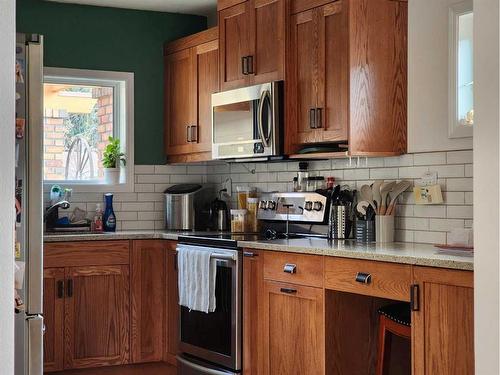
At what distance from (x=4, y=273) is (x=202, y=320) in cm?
321

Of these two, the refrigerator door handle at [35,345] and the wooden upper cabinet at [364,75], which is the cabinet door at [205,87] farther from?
the refrigerator door handle at [35,345]

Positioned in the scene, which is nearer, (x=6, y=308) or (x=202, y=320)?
(x=6, y=308)

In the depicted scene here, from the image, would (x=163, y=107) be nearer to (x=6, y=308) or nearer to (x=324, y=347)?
(x=324, y=347)

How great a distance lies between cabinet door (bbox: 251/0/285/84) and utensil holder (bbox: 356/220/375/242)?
0.96 m

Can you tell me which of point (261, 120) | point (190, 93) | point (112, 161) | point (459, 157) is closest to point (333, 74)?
point (261, 120)

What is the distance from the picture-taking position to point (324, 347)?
3904mm

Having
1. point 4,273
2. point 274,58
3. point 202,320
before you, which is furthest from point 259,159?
point 4,273

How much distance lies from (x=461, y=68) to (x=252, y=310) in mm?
1642

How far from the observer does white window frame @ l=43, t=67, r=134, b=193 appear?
19.0ft

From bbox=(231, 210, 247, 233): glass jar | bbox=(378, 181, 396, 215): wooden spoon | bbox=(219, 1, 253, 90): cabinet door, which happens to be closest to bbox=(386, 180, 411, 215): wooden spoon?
bbox=(378, 181, 396, 215): wooden spoon

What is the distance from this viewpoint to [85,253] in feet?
17.2

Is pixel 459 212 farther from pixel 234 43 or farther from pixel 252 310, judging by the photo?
pixel 234 43

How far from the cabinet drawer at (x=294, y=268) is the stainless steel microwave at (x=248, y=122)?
72 cm

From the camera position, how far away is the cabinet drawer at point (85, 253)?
5164mm
